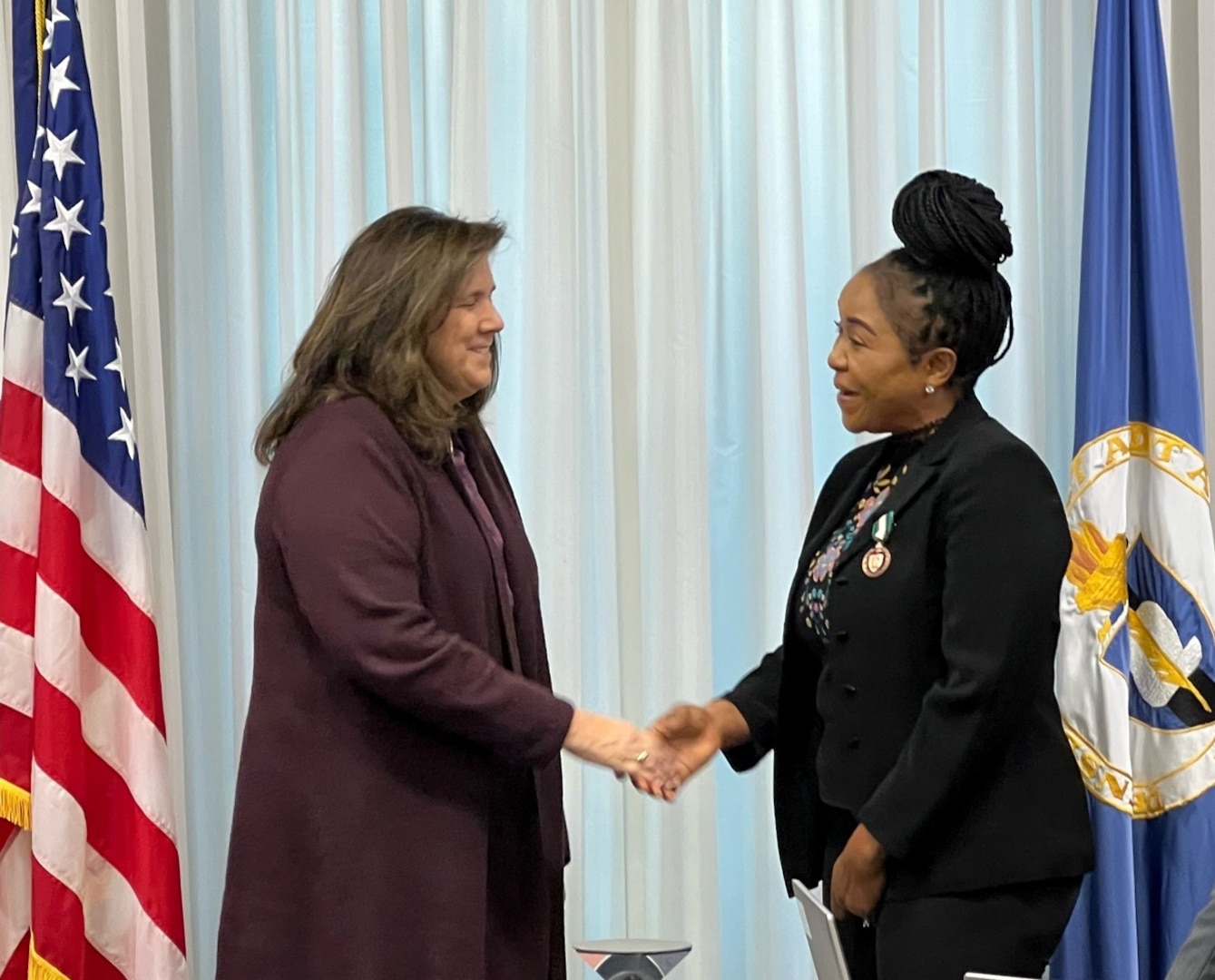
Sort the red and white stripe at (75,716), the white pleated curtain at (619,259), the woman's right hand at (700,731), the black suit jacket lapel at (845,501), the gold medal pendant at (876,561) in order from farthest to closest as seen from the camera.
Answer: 1. the white pleated curtain at (619,259)
2. the red and white stripe at (75,716)
3. the woman's right hand at (700,731)
4. the black suit jacket lapel at (845,501)
5. the gold medal pendant at (876,561)

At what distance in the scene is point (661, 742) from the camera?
2641mm

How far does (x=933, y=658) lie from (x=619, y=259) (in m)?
1.47

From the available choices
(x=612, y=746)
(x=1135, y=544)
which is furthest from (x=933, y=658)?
(x=1135, y=544)

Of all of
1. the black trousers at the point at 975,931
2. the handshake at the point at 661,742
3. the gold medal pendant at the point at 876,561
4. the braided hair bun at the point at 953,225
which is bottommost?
the black trousers at the point at 975,931

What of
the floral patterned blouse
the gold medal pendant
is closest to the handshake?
the floral patterned blouse

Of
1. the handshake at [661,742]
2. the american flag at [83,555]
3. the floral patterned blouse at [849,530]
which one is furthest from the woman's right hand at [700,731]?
the american flag at [83,555]

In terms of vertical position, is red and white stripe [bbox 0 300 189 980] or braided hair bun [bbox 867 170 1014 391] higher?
braided hair bun [bbox 867 170 1014 391]

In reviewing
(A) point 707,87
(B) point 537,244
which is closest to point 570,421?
(B) point 537,244

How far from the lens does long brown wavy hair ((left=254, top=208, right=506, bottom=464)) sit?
2.37m

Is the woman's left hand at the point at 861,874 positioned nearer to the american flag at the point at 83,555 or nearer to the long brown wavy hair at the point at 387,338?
the long brown wavy hair at the point at 387,338

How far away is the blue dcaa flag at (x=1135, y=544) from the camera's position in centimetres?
304

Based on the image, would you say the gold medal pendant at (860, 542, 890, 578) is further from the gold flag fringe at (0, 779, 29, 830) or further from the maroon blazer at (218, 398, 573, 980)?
the gold flag fringe at (0, 779, 29, 830)

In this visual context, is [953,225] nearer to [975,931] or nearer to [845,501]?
[845,501]

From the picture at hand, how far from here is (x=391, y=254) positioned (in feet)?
7.95
